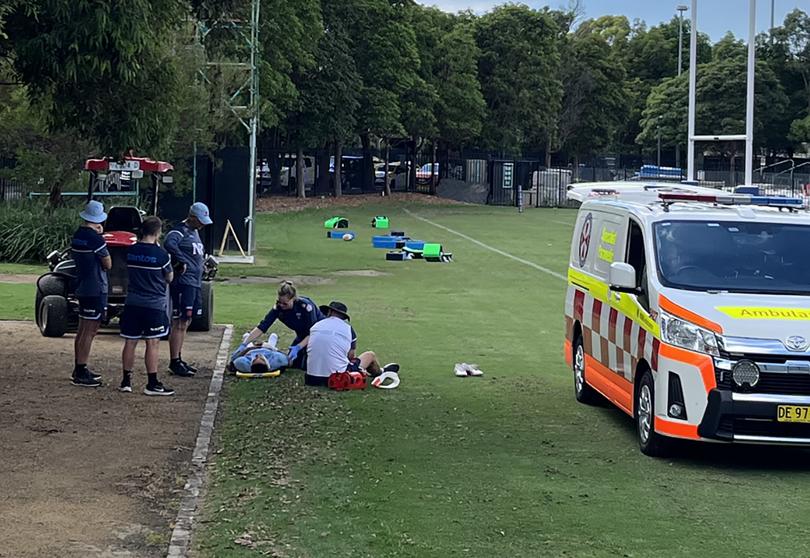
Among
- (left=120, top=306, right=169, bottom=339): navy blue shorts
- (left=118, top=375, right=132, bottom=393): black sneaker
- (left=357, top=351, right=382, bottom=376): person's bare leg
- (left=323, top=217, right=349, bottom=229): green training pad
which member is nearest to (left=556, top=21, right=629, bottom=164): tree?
(left=323, top=217, right=349, bottom=229): green training pad

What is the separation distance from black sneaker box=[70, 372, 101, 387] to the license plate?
274 inches

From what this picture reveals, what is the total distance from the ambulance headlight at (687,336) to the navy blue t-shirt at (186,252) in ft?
20.1

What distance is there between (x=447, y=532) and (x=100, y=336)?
10290 mm

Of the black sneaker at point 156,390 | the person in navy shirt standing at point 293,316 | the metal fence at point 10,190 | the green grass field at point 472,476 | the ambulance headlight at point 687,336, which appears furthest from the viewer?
the metal fence at point 10,190

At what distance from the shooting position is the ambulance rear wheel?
11938mm

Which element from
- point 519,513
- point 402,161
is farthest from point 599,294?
point 402,161

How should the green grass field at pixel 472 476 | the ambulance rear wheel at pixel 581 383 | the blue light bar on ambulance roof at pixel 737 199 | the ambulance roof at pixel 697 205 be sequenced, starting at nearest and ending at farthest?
the green grass field at pixel 472 476
the ambulance roof at pixel 697 205
the blue light bar on ambulance roof at pixel 737 199
the ambulance rear wheel at pixel 581 383

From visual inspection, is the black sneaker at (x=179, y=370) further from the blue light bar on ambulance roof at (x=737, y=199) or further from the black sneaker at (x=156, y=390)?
the blue light bar on ambulance roof at (x=737, y=199)

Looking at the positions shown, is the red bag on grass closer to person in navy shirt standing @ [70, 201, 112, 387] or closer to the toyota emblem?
person in navy shirt standing @ [70, 201, 112, 387]

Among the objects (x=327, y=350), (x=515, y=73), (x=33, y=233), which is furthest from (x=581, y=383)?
(x=515, y=73)

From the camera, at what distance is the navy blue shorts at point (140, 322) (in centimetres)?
1177

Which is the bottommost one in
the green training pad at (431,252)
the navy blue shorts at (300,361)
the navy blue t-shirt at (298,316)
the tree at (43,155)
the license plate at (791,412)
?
the navy blue shorts at (300,361)

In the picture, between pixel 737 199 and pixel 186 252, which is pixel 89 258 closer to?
pixel 186 252

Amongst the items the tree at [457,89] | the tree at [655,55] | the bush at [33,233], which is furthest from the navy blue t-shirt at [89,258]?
the tree at [655,55]
